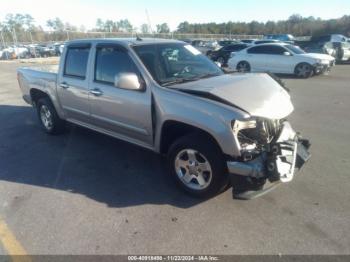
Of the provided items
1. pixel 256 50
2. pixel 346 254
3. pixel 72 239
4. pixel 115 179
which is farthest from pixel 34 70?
pixel 256 50

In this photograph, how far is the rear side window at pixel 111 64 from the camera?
14.5 feet

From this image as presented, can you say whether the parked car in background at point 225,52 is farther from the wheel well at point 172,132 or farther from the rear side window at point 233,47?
the wheel well at point 172,132

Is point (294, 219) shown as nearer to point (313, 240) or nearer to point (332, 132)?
point (313, 240)

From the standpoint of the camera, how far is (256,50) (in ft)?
52.0

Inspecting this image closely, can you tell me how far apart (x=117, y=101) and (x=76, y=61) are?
1.46 m

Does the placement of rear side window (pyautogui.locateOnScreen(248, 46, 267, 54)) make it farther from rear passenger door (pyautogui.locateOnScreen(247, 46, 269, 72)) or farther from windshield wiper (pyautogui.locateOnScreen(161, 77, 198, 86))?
windshield wiper (pyautogui.locateOnScreen(161, 77, 198, 86))

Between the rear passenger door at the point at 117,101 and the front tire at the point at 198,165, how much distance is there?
0.54m

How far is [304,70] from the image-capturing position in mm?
14641

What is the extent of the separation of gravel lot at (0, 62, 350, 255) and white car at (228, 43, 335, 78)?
31.4ft

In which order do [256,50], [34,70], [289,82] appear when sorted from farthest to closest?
1. [256,50]
2. [289,82]
3. [34,70]

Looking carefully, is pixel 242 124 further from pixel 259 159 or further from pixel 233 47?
pixel 233 47

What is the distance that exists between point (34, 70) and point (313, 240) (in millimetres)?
6060

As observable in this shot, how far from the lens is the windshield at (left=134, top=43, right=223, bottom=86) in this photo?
14.0 feet

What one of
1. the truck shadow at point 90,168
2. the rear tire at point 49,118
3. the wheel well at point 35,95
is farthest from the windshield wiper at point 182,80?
the wheel well at point 35,95
